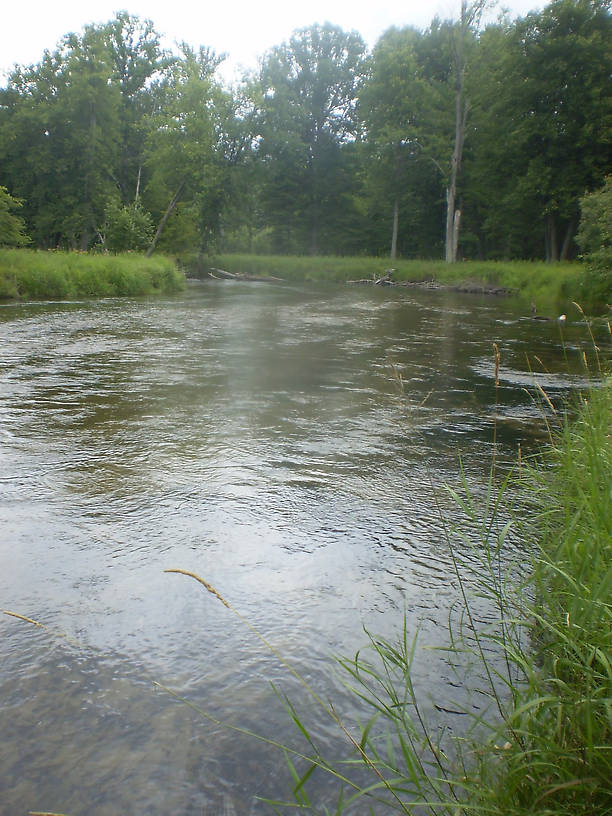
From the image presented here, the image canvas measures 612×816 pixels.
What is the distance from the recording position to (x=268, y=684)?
252 centimetres

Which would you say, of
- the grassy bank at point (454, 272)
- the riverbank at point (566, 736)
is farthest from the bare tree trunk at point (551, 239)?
the riverbank at point (566, 736)

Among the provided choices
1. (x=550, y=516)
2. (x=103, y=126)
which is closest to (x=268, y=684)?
(x=550, y=516)

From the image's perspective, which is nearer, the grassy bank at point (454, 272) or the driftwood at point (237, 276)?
the grassy bank at point (454, 272)

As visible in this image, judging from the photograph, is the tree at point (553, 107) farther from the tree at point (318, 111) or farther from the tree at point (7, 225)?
the tree at point (7, 225)

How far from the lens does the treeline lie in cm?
3042

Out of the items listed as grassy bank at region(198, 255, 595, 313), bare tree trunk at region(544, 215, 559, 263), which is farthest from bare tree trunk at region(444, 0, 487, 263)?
bare tree trunk at region(544, 215, 559, 263)

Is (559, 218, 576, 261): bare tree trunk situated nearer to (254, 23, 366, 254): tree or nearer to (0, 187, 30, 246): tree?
(254, 23, 366, 254): tree

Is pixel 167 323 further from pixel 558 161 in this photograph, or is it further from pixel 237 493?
pixel 558 161

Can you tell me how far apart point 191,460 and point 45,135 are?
124 ft

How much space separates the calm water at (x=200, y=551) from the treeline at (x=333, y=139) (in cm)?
1785

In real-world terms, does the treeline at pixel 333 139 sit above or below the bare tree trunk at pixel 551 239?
above

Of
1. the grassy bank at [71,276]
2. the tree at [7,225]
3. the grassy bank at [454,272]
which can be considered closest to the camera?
the grassy bank at [71,276]

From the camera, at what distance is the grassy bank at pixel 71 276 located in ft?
60.4

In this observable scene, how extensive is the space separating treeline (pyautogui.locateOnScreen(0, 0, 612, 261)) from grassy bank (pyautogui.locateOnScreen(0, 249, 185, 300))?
2.79 metres
